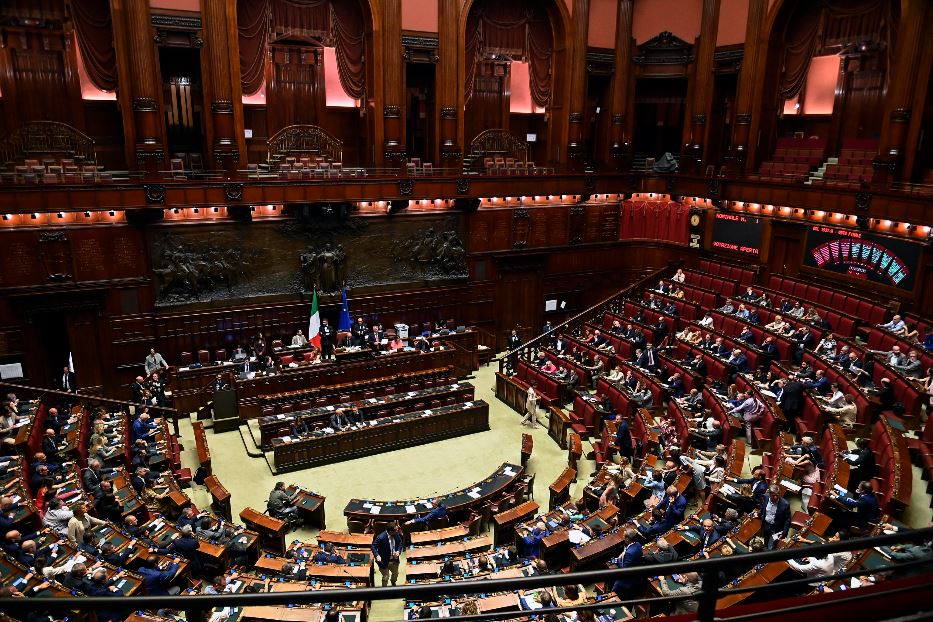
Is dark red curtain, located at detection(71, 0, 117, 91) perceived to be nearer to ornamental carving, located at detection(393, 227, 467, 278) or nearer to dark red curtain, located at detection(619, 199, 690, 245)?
ornamental carving, located at detection(393, 227, 467, 278)

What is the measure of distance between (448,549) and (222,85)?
13366 mm

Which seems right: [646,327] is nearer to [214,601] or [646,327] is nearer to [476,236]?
[476,236]

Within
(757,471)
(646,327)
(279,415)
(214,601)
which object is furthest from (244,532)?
(646,327)

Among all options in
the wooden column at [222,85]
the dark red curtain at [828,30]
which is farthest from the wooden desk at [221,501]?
the dark red curtain at [828,30]

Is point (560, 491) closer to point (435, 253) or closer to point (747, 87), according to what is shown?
point (435, 253)

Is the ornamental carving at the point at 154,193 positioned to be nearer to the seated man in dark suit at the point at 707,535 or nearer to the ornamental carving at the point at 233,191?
the ornamental carving at the point at 233,191

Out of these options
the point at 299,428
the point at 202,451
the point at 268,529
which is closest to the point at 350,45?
the point at 299,428

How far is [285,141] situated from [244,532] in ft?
39.6

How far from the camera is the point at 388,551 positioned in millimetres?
9945

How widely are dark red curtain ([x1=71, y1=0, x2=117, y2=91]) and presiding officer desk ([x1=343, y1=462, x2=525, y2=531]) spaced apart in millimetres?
12667

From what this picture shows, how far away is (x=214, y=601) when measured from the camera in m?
1.76

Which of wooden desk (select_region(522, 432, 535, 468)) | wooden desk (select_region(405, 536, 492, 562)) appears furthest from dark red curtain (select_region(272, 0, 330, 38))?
wooden desk (select_region(405, 536, 492, 562))

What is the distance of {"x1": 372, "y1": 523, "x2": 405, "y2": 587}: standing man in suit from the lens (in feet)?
32.6

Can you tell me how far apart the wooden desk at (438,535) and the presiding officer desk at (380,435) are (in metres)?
3.78
